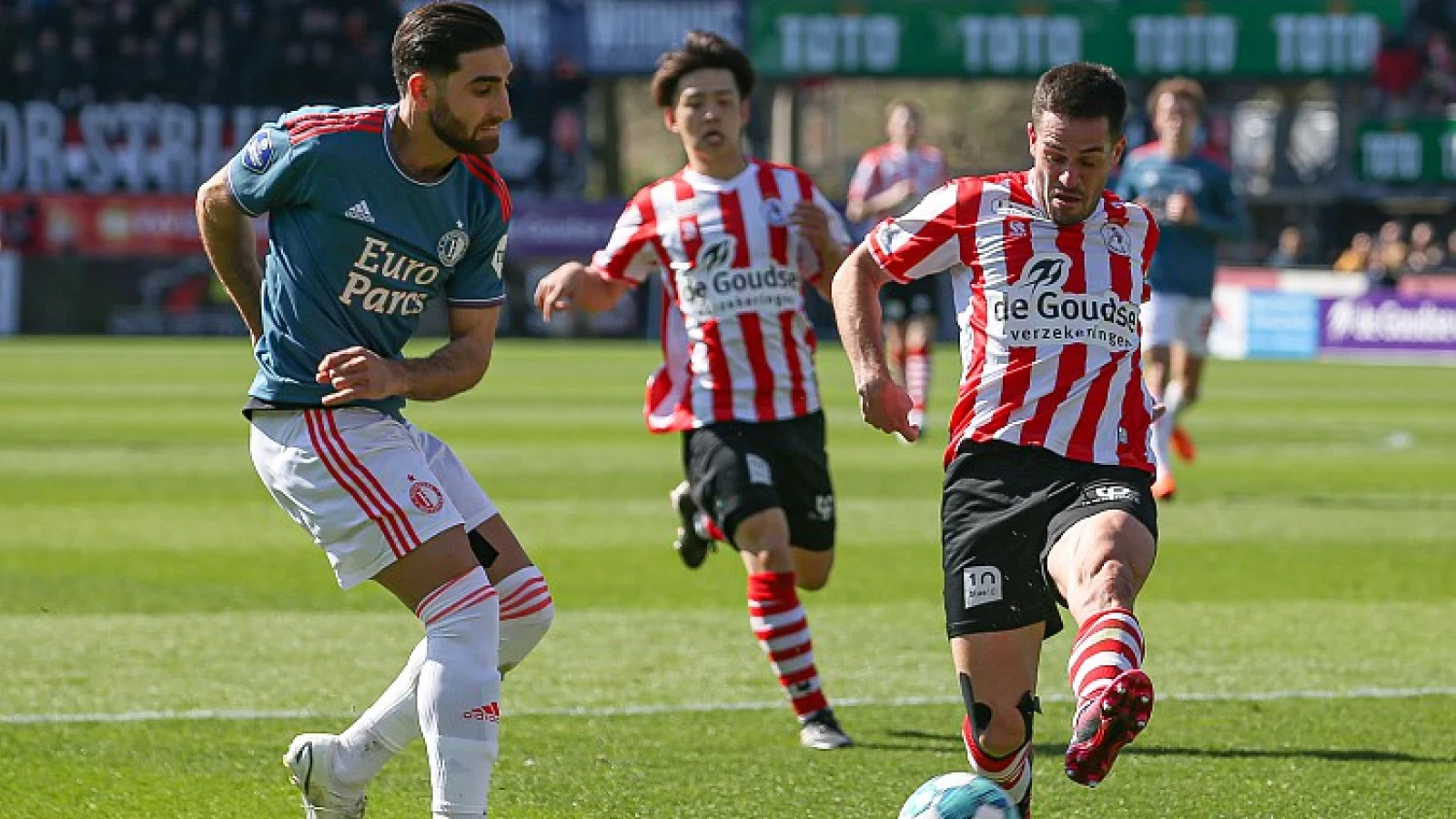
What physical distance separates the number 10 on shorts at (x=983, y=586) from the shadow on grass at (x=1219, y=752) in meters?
1.50

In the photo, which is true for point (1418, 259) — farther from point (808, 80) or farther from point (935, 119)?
point (935, 119)

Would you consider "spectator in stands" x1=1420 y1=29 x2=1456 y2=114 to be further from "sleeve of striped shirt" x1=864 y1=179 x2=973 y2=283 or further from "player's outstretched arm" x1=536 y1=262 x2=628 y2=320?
"sleeve of striped shirt" x1=864 y1=179 x2=973 y2=283

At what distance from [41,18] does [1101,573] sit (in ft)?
120

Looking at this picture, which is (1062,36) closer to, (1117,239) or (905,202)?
(905,202)

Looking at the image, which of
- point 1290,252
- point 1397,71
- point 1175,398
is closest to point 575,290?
point 1175,398

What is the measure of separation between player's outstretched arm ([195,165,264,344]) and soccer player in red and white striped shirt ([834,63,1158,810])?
1.40 metres

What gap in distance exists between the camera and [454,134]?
4.81 meters

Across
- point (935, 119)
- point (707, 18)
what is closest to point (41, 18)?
point (707, 18)

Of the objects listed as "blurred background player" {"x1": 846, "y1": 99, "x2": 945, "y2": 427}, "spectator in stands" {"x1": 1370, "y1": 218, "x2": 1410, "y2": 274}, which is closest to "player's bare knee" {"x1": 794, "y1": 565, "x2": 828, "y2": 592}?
"blurred background player" {"x1": 846, "y1": 99, "x2": 945, "y2": 427}

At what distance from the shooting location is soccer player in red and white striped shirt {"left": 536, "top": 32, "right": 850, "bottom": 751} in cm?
709

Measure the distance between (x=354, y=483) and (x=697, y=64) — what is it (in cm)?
271

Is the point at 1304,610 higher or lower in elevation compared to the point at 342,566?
lower

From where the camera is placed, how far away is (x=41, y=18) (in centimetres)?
3838

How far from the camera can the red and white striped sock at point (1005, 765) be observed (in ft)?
16.6
